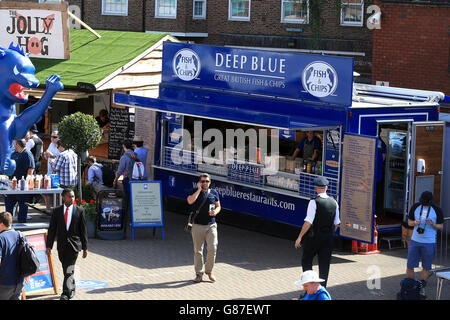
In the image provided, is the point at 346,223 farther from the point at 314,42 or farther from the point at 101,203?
the point at 314,42

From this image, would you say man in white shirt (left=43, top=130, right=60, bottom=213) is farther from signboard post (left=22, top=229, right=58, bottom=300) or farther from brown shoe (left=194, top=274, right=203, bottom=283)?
brown shoe (left=194, top=274, right=203, bottom=283)

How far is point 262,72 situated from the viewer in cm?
1598

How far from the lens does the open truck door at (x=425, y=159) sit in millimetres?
14797

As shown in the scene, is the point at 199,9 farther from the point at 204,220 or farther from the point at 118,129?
the point at 204,220

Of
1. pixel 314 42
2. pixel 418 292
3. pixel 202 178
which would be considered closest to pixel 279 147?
pixel 202 178

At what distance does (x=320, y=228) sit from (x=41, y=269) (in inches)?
152

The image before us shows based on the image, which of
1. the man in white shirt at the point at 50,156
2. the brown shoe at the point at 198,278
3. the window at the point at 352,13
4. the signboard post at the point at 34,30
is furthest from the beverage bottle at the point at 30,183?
the window at the point at 352,13

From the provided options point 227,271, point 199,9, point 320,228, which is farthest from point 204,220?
point 199,9

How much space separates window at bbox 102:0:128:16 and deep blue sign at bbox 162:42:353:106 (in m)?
16.0

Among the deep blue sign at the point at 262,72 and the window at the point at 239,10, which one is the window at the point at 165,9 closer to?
the window at the point at 239,10

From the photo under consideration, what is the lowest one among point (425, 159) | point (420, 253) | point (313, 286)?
point (420, 253)

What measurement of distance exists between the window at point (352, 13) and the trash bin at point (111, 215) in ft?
53.9

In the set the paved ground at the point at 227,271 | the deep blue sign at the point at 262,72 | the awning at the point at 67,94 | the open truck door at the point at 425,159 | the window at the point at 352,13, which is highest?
the window at the point at 352,13

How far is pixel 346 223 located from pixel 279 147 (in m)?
2.80
